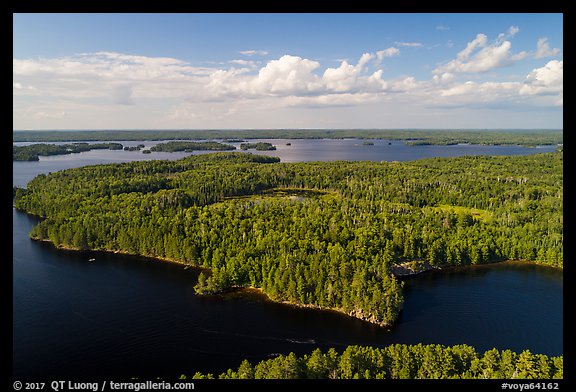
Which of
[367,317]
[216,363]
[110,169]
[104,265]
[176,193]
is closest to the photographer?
[216,363]

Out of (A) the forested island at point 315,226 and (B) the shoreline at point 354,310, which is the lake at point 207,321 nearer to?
(B) the shoreline at point 354,310

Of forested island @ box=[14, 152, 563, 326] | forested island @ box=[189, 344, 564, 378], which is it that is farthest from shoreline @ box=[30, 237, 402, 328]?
forested island @ box=[189, 344, 564, 378]

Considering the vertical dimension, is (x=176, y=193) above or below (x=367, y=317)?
above

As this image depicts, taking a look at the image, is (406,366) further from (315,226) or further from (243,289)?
(315,226)

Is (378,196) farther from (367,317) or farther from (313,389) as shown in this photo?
(313,389)

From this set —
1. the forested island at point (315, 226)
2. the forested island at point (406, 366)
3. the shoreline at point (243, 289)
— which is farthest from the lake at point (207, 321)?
the forested island at point (406, 366)

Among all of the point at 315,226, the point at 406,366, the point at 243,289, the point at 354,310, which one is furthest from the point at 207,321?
the point at 315,226
